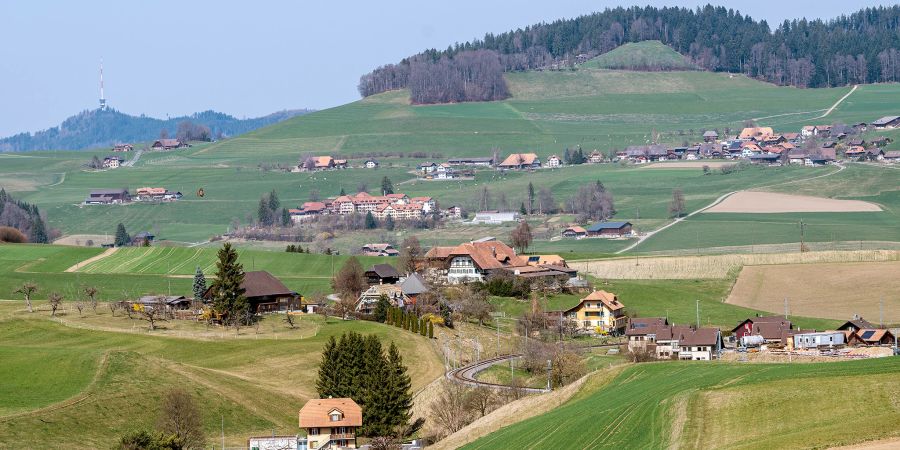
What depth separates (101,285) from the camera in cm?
9962

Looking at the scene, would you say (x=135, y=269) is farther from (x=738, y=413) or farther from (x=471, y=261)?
(x=738, y=413)

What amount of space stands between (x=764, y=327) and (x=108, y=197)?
422 ft

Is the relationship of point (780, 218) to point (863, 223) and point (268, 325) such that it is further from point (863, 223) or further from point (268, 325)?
point (268, 325)

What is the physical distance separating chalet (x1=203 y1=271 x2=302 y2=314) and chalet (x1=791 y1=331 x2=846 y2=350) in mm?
31546

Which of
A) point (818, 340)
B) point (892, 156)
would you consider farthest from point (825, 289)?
point (892, 156)

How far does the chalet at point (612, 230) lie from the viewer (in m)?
143

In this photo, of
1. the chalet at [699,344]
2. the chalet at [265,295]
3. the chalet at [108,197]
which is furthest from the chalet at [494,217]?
the chalet at [699,344]

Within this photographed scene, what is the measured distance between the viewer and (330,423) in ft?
200

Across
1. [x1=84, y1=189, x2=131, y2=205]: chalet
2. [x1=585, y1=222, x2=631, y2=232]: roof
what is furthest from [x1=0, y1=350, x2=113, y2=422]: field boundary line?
[x1=84, y1=189, x2=131, y2=205]: chalet

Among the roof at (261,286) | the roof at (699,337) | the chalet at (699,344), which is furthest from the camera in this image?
the roof at (261,286)

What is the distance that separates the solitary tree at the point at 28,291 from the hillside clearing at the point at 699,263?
4059 cm

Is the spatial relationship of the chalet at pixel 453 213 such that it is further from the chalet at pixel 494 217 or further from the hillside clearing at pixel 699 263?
the hillside clearing at pixel 699 263

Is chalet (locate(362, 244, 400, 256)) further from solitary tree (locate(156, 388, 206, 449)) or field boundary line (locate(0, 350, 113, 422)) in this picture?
solitary tree (locate(156, 388, 206, 449))

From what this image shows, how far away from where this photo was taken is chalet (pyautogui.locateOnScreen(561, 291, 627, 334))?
9181 centimetres
